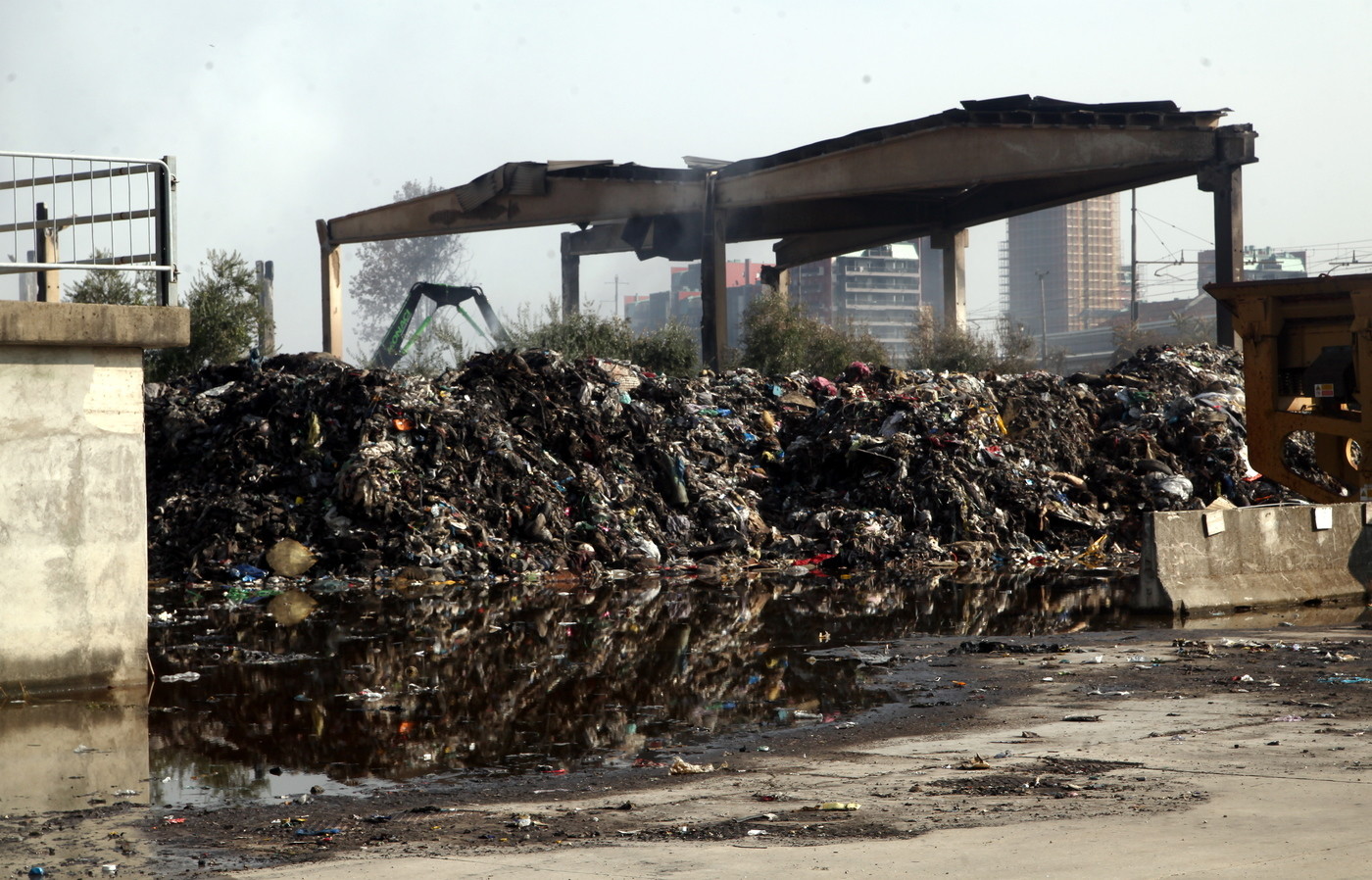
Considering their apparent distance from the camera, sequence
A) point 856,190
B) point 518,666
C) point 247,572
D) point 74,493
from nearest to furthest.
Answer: point 74,493
point 518,666
point 247,572
point 856,190

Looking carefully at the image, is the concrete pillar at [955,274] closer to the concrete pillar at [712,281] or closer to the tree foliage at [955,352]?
the tree foliage at [955,352]

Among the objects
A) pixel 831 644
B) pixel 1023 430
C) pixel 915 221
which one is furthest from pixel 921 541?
pixel 915 221

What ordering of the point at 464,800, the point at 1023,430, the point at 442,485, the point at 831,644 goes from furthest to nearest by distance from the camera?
1. the point at 1023,430
2. the point at 442,485
3. the point at 831,644
4. the point at 464,800

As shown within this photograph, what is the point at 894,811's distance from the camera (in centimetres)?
524

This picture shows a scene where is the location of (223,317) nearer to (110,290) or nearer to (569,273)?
(110,290)

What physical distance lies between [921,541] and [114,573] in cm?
Answer: 1052

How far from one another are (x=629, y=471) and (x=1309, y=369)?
8597 millimetres

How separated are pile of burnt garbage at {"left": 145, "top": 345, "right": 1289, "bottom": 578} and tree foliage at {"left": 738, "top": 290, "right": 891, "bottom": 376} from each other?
9857 mm

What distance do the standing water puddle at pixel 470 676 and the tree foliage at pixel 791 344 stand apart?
17.2 meters

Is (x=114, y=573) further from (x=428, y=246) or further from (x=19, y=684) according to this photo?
(x=428, y=246)

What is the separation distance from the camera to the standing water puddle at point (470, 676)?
6539mm

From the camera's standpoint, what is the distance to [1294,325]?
1255 cm

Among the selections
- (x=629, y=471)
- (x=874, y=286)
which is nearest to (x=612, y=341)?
(x=629, y=471)

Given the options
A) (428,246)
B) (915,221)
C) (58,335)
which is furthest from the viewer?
(428,246)
